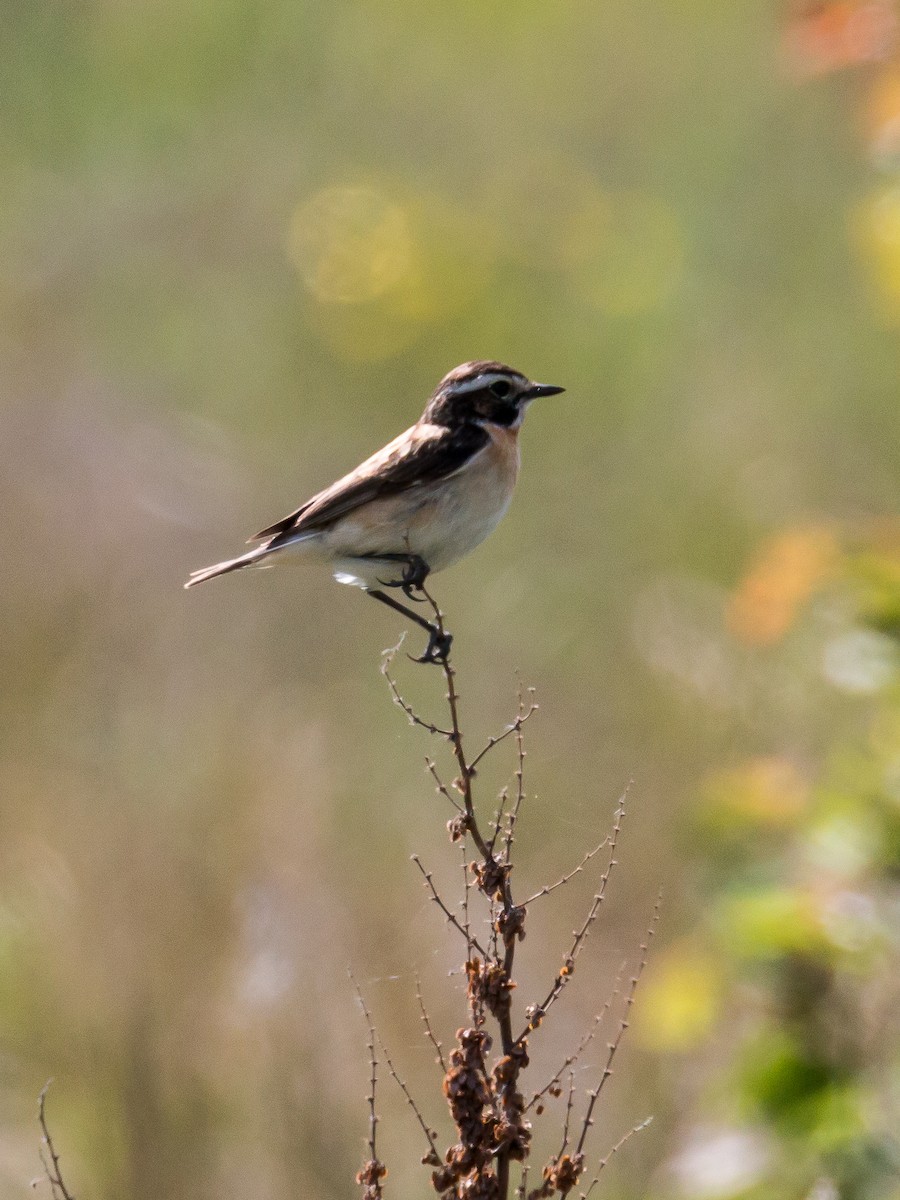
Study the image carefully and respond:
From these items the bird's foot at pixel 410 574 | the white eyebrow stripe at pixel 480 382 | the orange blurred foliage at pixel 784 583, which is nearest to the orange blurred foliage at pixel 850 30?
the orange blurred foliage at pixel 784 583

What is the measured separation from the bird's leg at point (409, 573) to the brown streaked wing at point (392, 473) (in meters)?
0.18

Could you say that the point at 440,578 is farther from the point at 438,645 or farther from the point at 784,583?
the point at 438,645

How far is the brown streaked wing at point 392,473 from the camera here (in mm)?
4410

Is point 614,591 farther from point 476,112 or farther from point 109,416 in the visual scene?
point 476,112

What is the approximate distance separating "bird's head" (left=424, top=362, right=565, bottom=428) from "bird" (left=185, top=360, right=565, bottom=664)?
10 cm

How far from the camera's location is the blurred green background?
5109 millimetres

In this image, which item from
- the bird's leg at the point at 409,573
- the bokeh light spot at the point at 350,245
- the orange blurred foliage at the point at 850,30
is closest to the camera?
the bird's leg at the point at 409,573

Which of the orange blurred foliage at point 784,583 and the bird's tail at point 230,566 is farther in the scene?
the orange blurred foliage at point 784,583

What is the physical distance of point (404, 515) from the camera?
4.39 meters

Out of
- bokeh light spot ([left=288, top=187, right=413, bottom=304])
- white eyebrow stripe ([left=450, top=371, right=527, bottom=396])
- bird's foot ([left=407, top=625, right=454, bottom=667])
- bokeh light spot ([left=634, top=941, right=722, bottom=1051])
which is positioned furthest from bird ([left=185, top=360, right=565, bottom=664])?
bokeh light spot ([left=288, top=187, right=413, bottom=304])

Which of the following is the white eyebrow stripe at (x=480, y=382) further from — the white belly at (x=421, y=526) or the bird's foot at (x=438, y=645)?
the bird's foot at (x=438, y=645)

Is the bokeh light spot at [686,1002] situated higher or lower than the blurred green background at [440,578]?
lower

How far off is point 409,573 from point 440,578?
4.68m

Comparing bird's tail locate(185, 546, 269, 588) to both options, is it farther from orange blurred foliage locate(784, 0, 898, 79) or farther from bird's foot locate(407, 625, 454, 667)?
orange blurred foliage locate(784, 0, 898, 79)
